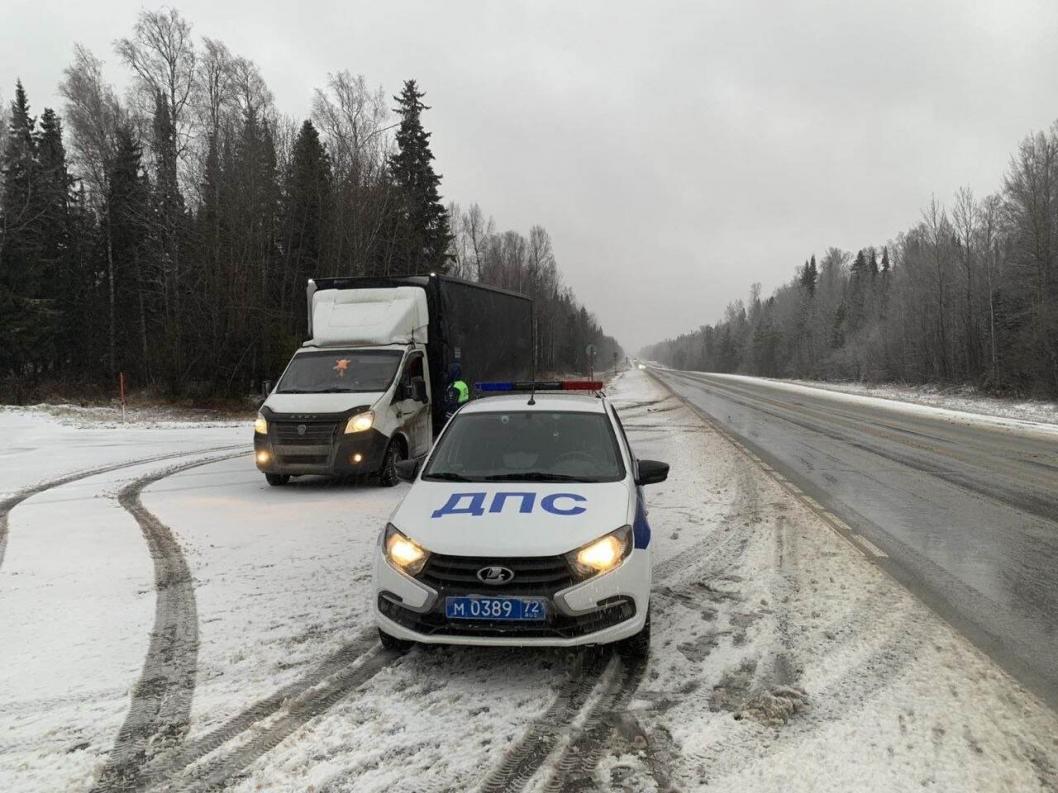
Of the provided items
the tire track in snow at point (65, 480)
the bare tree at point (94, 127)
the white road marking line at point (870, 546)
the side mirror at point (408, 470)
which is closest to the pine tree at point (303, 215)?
the bare tree at point (94, 127)

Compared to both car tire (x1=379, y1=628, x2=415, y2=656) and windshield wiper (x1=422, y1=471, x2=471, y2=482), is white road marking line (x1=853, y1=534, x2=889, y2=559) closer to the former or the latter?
windshield wiper (x1=422, y1=471, x2=471, y2=482)

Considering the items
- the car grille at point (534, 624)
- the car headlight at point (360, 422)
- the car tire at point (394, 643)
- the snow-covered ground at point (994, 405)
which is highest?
the car headlight at point (360, 422)

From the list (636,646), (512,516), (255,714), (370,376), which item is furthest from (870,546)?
(370,376)

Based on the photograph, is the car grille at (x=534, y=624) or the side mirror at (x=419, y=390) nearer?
the car grille at (x=534, y=624)

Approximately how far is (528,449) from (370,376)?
5.63 meters

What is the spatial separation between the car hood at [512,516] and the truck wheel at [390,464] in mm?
5256

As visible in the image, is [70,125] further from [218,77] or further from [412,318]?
[412,318]

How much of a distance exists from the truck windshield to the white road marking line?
6.68 metres

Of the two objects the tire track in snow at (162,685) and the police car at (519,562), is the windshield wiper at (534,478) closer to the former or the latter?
the police car at (519,562)

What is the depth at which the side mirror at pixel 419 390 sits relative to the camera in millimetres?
10391

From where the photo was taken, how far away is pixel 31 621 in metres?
4.68

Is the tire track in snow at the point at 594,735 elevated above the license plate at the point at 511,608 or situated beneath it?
situated beneath

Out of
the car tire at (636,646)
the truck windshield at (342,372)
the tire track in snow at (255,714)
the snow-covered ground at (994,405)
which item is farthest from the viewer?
the snow-covered ground at (994,405)

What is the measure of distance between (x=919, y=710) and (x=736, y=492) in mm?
5953
